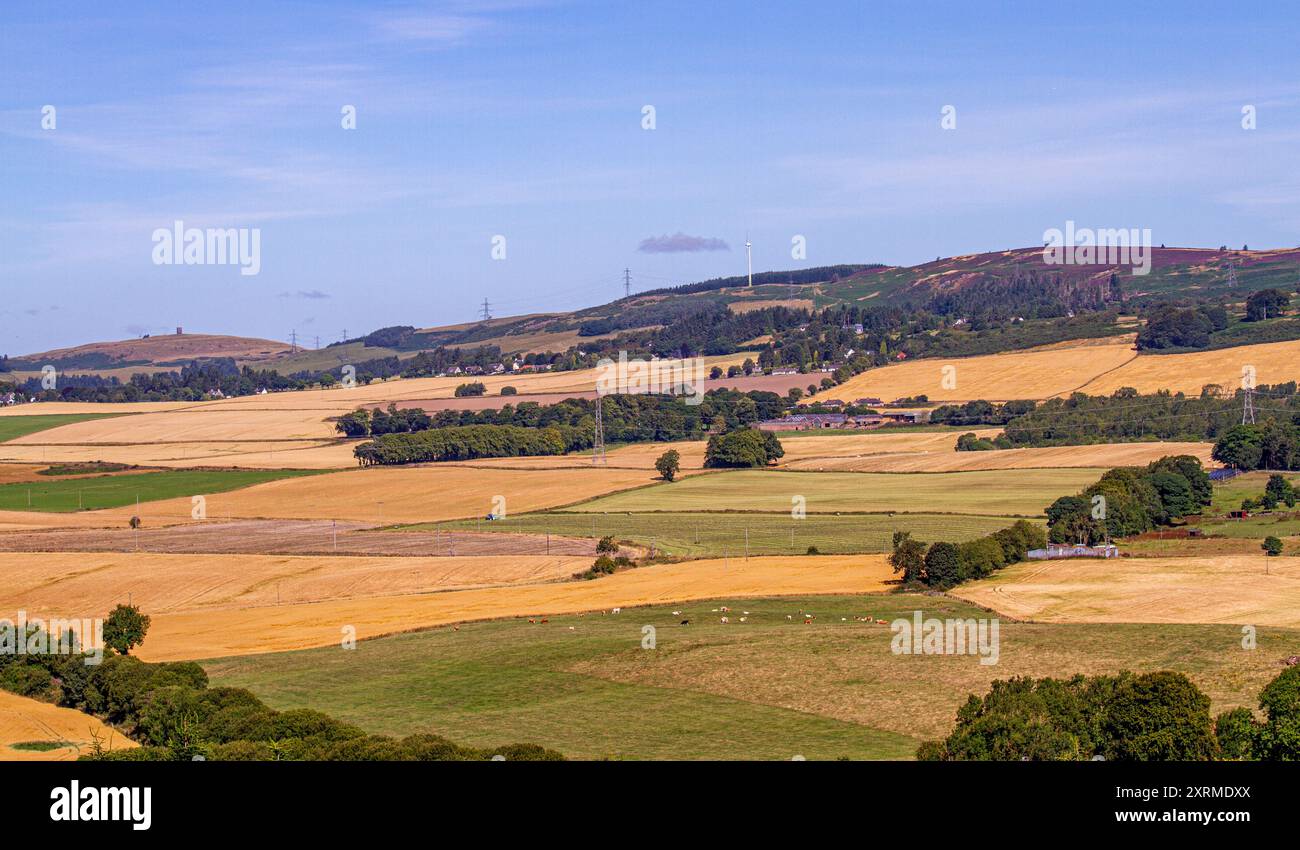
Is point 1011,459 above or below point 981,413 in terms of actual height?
below

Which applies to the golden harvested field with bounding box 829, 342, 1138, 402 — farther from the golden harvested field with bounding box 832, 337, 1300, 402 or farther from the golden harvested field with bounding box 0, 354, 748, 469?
the golden harvested field with bounding box 0, 354, 748, 469

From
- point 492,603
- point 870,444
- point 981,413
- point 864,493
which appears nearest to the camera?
point 492,603

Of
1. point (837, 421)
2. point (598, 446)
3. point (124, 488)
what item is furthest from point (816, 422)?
point (124, 488)

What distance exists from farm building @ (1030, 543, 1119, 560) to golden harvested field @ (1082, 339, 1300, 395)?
271 ft

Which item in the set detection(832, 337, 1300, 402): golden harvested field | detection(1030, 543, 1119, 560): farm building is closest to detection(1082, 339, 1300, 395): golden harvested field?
detection(832, 337, 1300, 402): golden harvested field

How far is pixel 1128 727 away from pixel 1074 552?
1719 inches

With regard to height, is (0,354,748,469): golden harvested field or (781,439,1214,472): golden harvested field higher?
(0,354,748,469): golden harvested field

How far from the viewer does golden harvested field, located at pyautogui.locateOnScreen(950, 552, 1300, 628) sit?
2333 inches

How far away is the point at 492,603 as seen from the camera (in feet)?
236

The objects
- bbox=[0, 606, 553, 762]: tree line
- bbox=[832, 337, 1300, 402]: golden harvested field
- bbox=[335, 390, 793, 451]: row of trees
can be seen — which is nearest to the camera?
bbox=[0, 606, 553, 762]: tree line

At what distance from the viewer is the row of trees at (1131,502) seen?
80750 millimetres

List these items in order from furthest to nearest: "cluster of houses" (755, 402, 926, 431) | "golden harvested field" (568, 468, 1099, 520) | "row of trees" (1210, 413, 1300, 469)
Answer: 1. "cluster of houses" (755, 402, 926, 431)
2. "row of trees" (1210, 413, 1300, 469)
3. "golden harvested field" (568, 468, 1099, 520)

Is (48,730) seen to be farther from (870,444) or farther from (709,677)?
(870,444)
